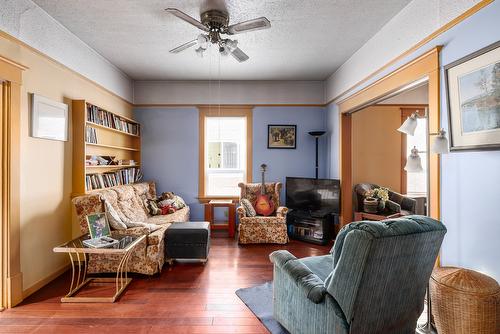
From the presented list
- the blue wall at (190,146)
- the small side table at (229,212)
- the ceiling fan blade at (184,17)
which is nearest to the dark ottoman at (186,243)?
the small side table at (229,212)

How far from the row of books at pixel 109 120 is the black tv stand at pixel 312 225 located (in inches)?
124

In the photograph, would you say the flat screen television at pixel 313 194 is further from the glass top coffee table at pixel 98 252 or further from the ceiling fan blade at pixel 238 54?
the glass top coffee table at pixel 98 252

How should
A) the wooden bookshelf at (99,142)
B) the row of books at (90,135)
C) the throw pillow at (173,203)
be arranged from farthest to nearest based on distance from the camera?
1. the throw pillow at (173,203)
2. the row of books at (90,135)
3. the wooden bookshelf at (99,142)

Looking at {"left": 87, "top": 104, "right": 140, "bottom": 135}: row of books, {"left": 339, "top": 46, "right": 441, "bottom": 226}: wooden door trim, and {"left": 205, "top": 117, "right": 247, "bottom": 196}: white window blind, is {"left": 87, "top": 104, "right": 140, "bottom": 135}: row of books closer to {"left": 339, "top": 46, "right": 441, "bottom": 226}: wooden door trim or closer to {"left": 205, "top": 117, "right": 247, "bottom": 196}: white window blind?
{"left": 205, "top": 117, "right": 247, "bottom": 196}: white window blind

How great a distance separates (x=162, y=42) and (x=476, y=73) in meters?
3.19

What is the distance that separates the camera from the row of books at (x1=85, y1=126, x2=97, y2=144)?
3.33 m

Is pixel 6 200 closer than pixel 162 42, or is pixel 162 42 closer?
pixel 6 200

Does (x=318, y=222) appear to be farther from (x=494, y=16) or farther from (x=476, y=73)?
(x=494, y=16)

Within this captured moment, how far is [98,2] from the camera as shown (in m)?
2.48

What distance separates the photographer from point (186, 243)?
3.29 m

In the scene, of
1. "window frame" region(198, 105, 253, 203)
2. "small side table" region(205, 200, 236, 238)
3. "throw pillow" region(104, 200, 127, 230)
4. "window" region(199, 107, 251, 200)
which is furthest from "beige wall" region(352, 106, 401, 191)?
"throw pillow" region(104, 200, 127, 230)

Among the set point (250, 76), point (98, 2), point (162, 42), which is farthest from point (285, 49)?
point (98, 2)

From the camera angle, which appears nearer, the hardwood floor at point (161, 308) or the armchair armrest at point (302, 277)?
the armchair armrest at point (302, 277)

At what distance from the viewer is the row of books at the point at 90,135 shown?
3331 millimetres
